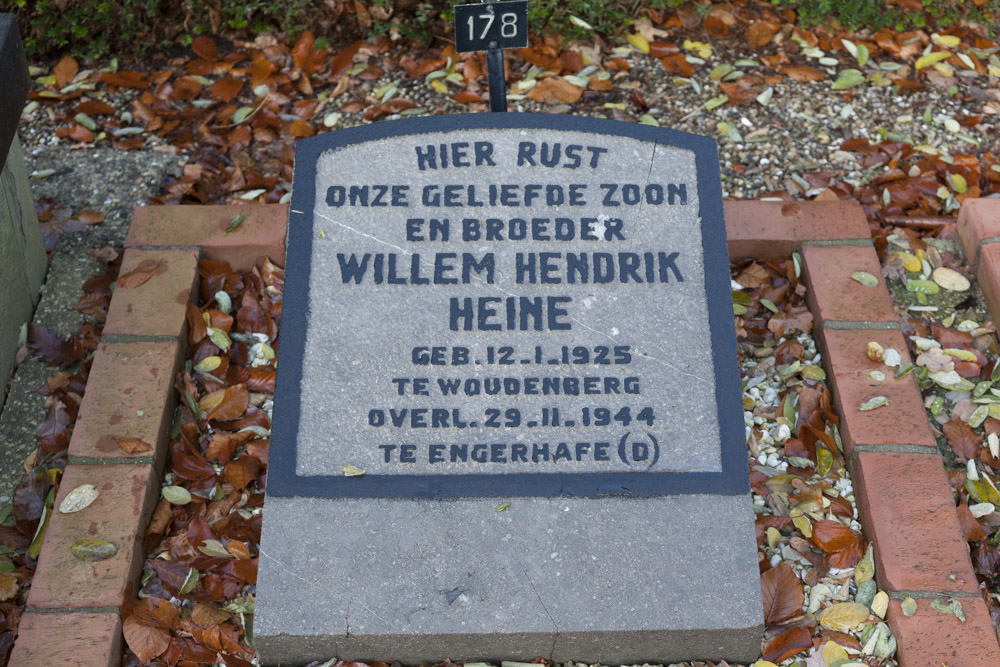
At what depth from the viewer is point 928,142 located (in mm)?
3238

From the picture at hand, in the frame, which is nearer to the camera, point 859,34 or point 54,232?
point 54,232

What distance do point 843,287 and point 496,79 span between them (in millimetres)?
1092

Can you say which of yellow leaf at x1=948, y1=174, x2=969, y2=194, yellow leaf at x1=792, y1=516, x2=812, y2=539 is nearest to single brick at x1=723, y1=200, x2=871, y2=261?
yellow leaf at x1=948, y1=174, x2=969, y2=194

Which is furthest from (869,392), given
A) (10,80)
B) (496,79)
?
(10,80)

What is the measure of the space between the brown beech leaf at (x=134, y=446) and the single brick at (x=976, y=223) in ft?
7.55

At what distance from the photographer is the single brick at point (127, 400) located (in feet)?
7.70

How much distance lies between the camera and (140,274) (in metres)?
2.66

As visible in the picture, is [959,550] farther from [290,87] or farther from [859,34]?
[290,87]

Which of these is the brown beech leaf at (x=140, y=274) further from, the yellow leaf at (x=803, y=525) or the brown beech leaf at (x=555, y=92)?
the yellow leaf at (x=803, y=525)

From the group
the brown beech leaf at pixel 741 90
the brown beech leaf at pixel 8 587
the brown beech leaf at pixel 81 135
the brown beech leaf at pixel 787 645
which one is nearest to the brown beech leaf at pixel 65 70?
the brown beech leaf at pixel 81 135

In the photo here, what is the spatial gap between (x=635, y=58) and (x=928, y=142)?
40.5 inches

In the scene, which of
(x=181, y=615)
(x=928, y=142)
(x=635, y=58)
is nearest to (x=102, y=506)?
(x=181, y=615)

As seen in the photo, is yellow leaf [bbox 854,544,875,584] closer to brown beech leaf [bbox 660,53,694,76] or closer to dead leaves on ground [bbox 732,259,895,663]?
dead leaves on ground [bbox 732,259,895,663]

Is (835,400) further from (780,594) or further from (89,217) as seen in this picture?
(89,217)
